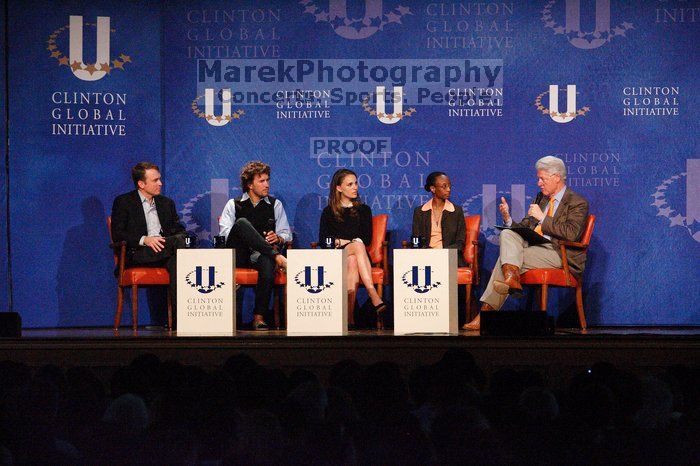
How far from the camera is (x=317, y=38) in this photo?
7.03 metres

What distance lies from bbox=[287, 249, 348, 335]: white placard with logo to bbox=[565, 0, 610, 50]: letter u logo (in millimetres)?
3086

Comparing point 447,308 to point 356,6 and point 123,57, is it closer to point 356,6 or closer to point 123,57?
point 356,6

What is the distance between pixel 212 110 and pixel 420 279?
2.71m

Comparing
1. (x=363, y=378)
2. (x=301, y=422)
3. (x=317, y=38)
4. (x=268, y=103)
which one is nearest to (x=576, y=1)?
(x=317, y=38)

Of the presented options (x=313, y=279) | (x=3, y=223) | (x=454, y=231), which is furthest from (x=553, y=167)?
(x=3, y=223)

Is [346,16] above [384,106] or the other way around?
above

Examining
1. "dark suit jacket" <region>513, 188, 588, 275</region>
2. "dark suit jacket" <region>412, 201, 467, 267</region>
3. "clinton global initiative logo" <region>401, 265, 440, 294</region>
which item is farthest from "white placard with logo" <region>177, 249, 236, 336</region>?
"dark suit jacket" <region>513, 188, 588, 275</region>

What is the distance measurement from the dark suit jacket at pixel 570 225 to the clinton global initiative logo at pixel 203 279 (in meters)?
2.30

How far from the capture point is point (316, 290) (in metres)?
5.17

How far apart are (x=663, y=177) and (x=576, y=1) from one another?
1574mm

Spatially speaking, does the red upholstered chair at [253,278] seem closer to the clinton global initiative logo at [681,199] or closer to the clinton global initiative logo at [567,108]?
the clinton global initiative logo at [567,108]

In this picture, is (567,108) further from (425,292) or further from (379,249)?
(425,292)

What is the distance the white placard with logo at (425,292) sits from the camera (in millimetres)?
5125

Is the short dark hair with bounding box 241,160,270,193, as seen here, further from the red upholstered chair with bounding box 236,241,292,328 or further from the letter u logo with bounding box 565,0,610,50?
the letter u logo with bounding box 565,0,610,50
